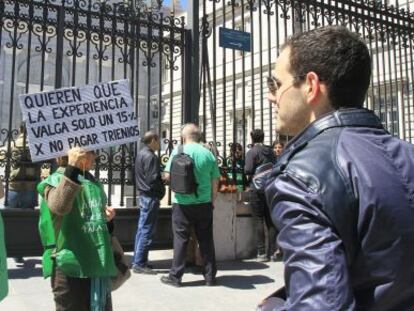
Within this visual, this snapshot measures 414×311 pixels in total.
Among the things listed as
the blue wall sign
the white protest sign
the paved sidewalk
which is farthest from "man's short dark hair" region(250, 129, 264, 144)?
the white protest sign

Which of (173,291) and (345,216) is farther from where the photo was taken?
(173,291)

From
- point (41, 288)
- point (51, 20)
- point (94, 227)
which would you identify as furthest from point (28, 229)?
point (94, 227)

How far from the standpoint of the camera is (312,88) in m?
1.40

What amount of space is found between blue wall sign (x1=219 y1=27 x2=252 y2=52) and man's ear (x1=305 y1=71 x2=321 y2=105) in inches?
252

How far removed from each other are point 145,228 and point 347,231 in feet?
18.6

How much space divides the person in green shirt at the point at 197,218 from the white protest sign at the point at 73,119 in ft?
8.01

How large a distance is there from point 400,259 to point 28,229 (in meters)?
6.29

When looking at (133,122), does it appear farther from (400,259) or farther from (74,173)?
(400,259)

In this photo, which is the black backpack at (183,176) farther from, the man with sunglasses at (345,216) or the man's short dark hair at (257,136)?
the man with sunglasses at (345,216)

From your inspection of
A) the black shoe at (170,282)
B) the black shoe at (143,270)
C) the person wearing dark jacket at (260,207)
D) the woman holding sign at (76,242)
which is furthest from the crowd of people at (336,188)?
the person wearing dark jacket at (260,207)

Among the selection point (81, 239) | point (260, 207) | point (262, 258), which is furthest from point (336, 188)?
point (262, 258)

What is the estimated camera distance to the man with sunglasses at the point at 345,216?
1.10 meters

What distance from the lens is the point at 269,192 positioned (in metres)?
1.29

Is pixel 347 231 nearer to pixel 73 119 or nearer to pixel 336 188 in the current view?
pixel 336 188
